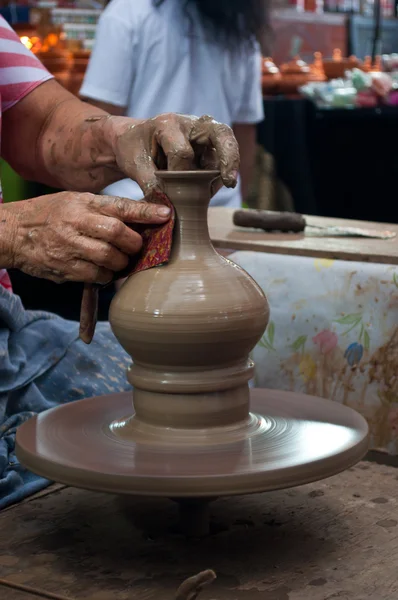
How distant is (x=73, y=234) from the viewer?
4.71 ft

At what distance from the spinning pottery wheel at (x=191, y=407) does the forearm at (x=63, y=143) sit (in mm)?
539

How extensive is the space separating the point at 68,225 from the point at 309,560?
1.99ft

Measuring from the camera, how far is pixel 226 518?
1.39 m

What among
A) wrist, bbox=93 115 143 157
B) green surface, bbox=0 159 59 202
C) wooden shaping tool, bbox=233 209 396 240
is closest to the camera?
wrist, bbox=93 115 143 157

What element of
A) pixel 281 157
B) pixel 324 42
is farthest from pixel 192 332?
pixel 324 42

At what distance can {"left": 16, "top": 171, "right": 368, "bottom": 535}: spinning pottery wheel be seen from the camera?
1251 millimetres

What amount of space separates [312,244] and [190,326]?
932 millimetres

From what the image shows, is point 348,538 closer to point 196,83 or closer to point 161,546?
point 161,546

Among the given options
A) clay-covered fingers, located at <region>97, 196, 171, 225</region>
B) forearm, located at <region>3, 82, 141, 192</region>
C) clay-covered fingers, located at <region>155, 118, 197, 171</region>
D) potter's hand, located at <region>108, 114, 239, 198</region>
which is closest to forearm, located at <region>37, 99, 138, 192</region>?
forearm, located at <region>3, 82, 141, 192</region>

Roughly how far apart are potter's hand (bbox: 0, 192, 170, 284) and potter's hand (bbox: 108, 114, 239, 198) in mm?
80

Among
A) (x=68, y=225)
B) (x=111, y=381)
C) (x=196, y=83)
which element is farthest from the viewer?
(x=196, y=83)

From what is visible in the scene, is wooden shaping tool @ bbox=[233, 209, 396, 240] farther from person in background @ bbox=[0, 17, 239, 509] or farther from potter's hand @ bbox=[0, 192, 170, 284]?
potter's hand @ bbox=[0, 192, 170, 284]

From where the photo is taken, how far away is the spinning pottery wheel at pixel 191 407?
1251 millimetres

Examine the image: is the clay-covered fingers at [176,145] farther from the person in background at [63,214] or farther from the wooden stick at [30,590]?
the wooden stick at [30,590]
